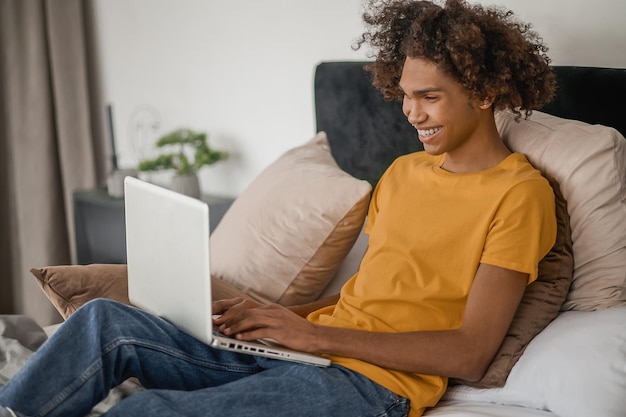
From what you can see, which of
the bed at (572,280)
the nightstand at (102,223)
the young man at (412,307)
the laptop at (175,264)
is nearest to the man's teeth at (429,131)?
the young man at (412,307)

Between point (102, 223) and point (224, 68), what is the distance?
0.69 m

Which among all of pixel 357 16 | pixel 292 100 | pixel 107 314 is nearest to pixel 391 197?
pixel 107 314

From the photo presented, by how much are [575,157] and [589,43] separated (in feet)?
1.56

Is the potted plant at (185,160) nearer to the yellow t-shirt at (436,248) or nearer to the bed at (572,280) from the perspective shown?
the bed at (572,280)

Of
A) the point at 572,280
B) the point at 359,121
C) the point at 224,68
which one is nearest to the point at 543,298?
the point at 572,280

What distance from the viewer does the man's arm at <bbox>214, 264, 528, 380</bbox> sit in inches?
59.4

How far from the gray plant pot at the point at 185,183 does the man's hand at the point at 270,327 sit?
4.80 feet

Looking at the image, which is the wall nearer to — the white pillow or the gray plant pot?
the gray plant pot

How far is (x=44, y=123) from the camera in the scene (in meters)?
3.62

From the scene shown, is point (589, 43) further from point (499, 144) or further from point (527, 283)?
point (527, 283)

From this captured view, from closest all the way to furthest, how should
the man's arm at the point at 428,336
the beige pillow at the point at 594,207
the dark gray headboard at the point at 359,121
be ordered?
the man's arm at the point at 428,336 → the beige pillow at the point at 594,207 → the dark gray headboard at the point at 359,121

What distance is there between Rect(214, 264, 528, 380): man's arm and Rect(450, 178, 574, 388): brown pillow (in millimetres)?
61

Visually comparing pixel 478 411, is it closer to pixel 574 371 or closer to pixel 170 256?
pixel 574 371

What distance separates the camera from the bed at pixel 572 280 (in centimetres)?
146
